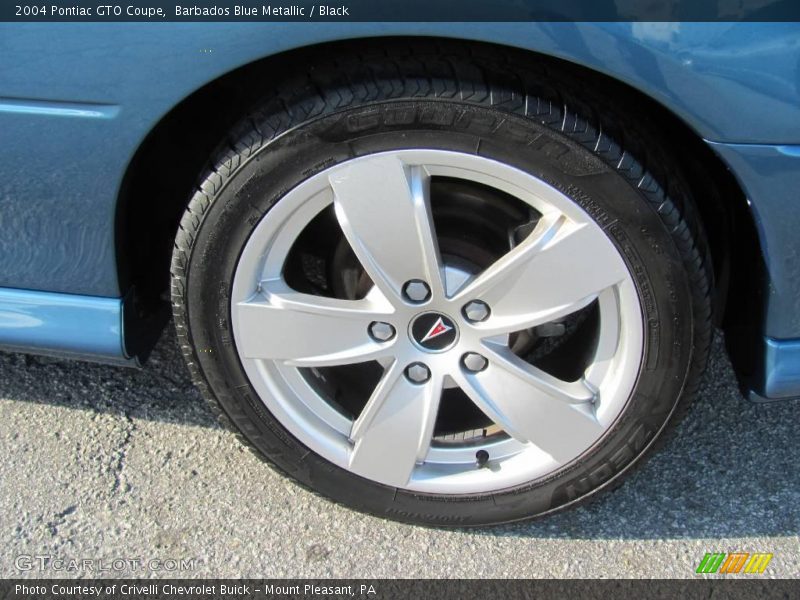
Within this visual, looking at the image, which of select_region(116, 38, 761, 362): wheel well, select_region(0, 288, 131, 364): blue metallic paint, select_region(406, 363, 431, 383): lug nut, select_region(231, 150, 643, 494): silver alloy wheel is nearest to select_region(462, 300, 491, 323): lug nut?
select_region(231, 150, 643, 494): silver alloy wheel

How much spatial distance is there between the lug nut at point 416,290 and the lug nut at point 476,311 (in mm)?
81

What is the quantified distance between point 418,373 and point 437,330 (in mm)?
113

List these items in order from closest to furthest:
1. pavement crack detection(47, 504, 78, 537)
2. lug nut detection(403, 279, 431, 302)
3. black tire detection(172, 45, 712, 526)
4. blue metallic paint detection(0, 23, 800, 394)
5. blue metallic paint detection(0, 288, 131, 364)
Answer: blue metallic paint detection(0, 23, 800, 394) → black tire detection(172, 45, 712, 526) → lug nut detection(403, 279, 431, 302) → blue metallic paint detection(0, 288, 131, 364) → pavement crack detection(47, 504, 78, 537)

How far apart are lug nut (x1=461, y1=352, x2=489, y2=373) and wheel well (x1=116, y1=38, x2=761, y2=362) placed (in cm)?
49

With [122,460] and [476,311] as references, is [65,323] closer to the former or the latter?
[122,460]

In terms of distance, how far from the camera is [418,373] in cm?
171

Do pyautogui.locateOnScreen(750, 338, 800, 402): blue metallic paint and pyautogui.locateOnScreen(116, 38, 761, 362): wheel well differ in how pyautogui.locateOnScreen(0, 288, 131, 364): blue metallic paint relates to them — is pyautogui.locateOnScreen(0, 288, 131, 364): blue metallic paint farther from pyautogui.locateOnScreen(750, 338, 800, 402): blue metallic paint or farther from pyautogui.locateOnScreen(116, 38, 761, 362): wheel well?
pyautogui.locateOnScreen(750, 338, 800, 402): blue metallic paint

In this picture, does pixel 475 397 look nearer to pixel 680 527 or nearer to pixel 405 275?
pixel 405 275

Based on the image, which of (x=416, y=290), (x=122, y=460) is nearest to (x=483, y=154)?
(x=416, y=290)

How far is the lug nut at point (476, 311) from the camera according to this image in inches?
64.1

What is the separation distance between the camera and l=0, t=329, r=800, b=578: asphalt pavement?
1789 millimetres

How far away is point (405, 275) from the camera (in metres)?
1.60


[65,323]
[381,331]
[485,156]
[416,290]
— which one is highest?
[485,156]

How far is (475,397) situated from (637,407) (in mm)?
320
